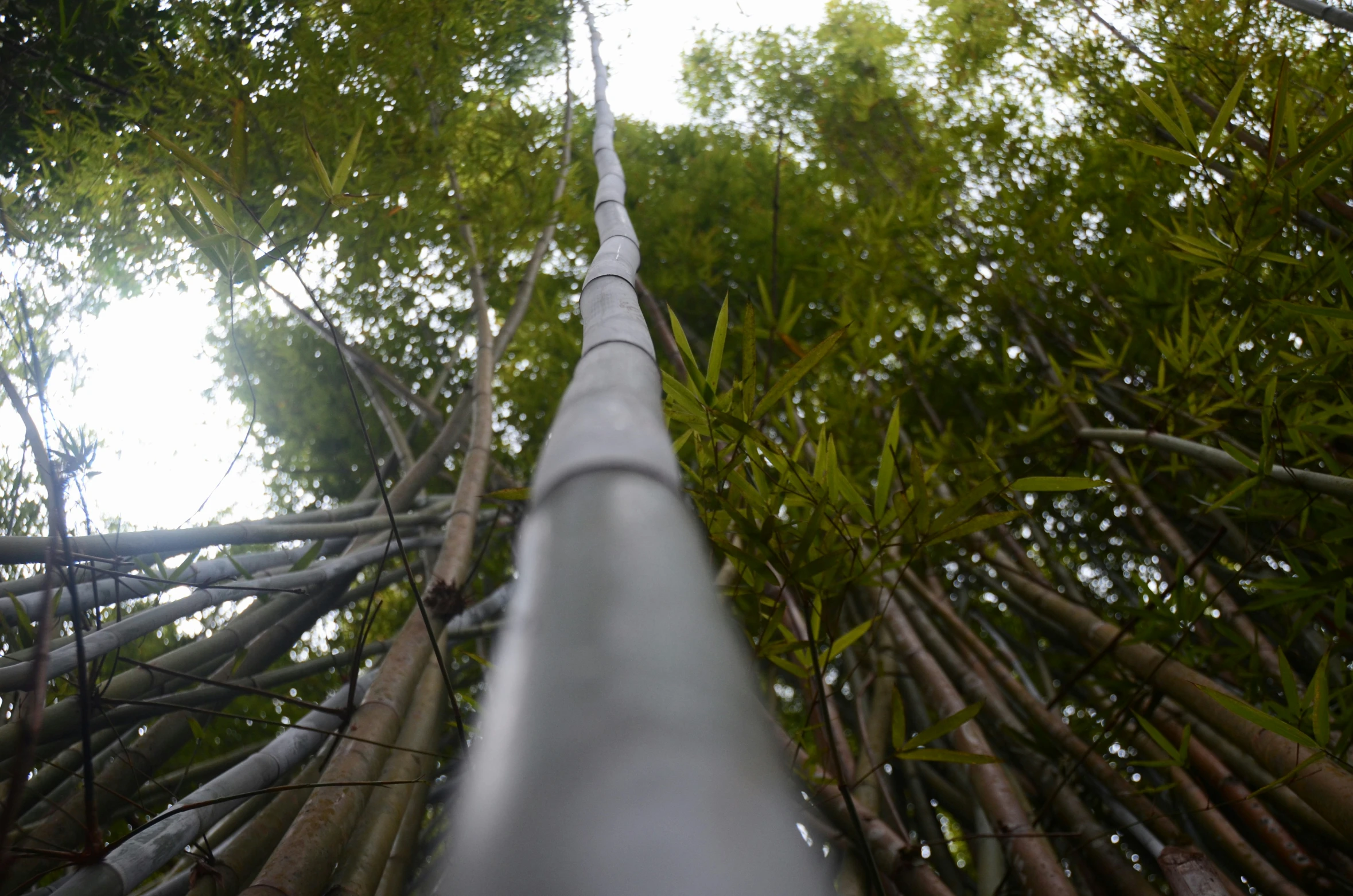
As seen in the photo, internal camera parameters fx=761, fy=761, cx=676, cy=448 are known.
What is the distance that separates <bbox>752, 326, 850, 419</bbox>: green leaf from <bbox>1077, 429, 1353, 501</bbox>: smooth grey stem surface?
2.17 feet

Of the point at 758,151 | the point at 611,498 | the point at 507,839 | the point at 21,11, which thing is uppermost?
the point at 758,151

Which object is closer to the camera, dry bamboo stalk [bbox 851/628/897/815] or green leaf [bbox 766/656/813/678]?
green leaf [bbox 766/656/813/678]

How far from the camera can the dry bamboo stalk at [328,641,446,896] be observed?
0.93 m

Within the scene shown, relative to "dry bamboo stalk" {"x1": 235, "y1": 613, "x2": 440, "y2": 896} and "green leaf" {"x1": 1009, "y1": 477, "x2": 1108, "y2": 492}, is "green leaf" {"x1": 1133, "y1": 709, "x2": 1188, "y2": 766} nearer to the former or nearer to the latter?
"green leaf" {"x1": 1009, "y1": 477, "x2": 1108, "y2": 492}

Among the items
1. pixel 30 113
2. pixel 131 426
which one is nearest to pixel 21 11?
Answer: pixel 30 113

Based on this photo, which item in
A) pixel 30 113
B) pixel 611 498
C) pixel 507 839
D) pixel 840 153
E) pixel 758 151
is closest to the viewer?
pixel 507 839

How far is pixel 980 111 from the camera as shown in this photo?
3.36 m

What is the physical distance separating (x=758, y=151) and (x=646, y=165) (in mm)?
534

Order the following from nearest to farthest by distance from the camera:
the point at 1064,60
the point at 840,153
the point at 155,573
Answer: the point at 155,573
the point at 1064,60
the point at 840,153

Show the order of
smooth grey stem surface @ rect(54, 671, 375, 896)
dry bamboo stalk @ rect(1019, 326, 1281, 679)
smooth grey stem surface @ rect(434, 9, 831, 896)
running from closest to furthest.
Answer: smooth grey stem surface @ rect(434, 9, 831, 896)
smooth grey stem surface @ rect(54, 671, 375, 896)
dry bamboo stalk @ rect(1019, 326, 1281, 679)

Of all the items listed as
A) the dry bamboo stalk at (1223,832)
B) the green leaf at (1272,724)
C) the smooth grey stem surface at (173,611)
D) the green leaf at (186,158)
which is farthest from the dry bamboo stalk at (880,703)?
Answer: the green leaf at (186,158)

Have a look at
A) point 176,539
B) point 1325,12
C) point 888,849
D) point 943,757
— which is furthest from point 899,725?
point 1325,12

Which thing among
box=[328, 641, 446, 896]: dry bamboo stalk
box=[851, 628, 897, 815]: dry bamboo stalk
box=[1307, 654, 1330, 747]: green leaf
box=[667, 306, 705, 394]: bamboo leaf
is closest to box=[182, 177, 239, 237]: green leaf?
box=[667, 306, 705, 394]: bamboo leaf

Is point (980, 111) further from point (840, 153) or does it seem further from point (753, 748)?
point (753, 748)
